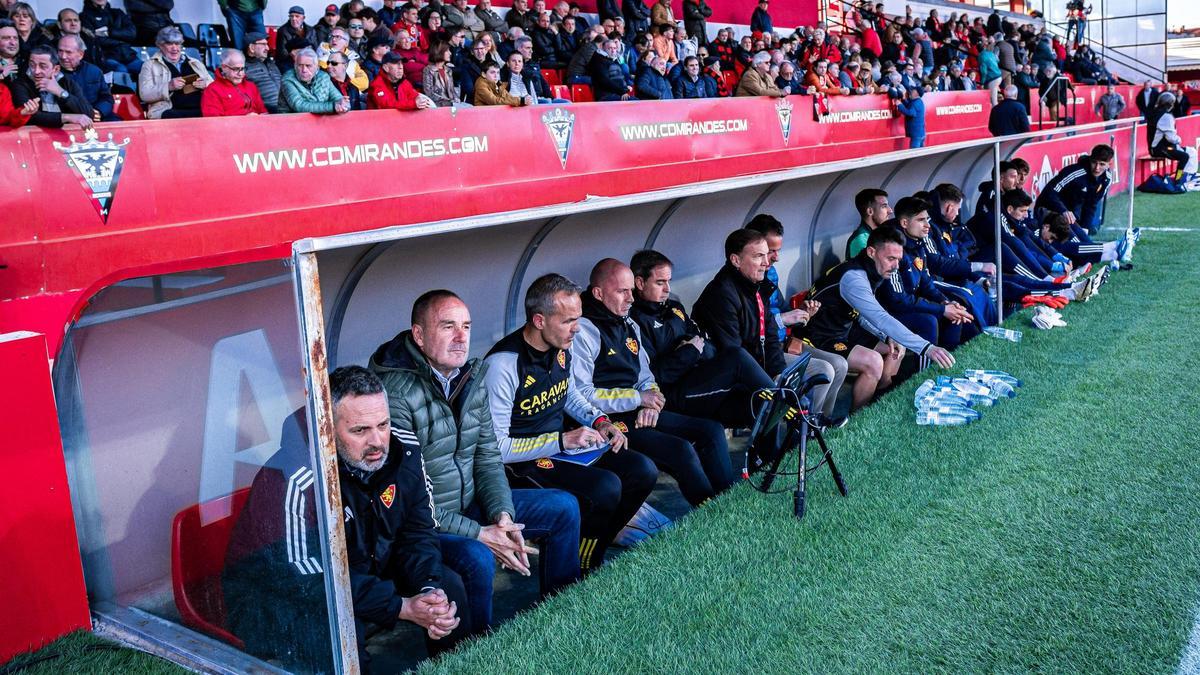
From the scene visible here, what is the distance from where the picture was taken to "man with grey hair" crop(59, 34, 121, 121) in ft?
19.9

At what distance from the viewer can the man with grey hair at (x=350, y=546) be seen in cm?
292

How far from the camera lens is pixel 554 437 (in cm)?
423

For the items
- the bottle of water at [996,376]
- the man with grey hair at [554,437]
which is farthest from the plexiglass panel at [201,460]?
the bottle of water at [996,376]

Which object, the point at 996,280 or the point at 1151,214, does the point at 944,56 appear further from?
the point at 996,280

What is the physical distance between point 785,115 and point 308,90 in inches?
229

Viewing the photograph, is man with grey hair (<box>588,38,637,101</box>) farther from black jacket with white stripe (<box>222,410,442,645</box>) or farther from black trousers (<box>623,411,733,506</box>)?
black jacket with white stripe (<box>222,410,442,645</box>)

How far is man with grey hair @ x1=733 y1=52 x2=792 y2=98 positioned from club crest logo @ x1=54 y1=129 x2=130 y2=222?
718cm

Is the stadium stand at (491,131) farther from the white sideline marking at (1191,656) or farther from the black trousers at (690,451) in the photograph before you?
the white sideline marking at (1191,656)

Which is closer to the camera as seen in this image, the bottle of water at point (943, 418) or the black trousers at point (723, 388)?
the black trousers at point (723, 388)

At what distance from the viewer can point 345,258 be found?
4.42 m

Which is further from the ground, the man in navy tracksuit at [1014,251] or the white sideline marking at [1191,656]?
the man in navy tracksuit at [1014,251]

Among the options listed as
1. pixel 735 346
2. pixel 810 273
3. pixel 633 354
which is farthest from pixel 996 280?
pixel 633 354

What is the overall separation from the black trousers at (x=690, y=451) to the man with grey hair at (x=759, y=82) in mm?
6651

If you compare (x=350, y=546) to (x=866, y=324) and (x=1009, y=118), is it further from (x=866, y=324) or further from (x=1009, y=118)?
(x=1009, y=118)
